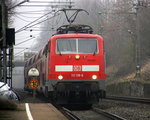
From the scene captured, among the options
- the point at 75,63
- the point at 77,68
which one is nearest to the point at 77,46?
the point at 75,63

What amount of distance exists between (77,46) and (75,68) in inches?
45.4

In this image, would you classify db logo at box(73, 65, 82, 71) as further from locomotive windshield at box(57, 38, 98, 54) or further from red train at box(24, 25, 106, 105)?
locomotive windshield at box(57, 38, 98, 54)

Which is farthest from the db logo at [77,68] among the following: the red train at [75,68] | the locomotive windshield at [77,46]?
the locomotive windshield at [77,46]

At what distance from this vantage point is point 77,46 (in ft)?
61.3

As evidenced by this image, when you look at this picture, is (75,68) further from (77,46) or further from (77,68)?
(77,46)

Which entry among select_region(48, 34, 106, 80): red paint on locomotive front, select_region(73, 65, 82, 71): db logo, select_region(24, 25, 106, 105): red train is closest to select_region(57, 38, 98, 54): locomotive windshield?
select_region(24, 25, 106, 105): red train

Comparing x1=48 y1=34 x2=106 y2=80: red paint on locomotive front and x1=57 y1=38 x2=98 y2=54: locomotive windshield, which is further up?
x1=57 y1=38 x2=98 y2=54: locomotive windshield

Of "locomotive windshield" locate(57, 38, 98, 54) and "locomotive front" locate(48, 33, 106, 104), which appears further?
"locomotive windshield" locate(57, 38, 98, 54)

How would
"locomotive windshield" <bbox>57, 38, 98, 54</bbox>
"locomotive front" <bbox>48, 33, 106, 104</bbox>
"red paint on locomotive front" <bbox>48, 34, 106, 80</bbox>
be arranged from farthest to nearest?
1. "locomotive windshield" <bbox>57, 38, 98, 54</bbox>
2. "red paint on locomotive front" <bbox>48, 34, 106, 80</bbox>
3. "locomotive front" <bbox>48, 33, 106, 104</bbox>

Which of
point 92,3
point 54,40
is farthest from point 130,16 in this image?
A: point 54,40

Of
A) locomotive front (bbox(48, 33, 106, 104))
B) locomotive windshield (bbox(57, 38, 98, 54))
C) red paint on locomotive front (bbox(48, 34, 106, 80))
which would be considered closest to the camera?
locomotive front (bbox(48, 33, 106, 104))

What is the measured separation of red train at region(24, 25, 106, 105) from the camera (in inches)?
708

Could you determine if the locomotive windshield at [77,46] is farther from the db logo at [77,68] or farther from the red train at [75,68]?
the db logo at [77,68]

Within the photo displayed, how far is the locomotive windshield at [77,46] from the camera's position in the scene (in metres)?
18.6
